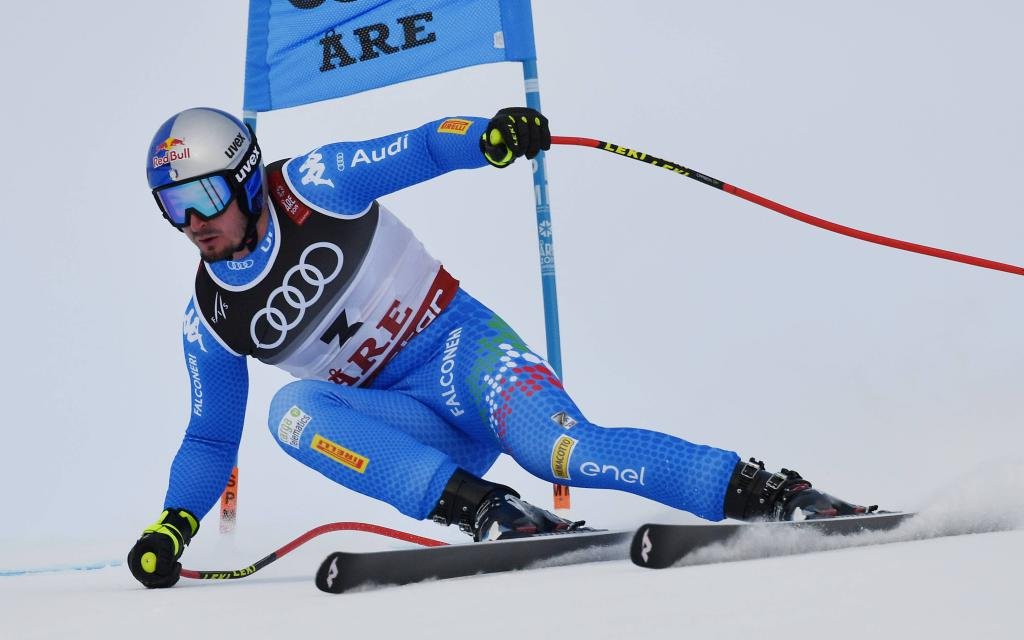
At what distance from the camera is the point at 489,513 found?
2.71m

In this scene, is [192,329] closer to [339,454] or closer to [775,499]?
[339,454]

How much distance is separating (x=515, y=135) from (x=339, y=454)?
92 centimetres

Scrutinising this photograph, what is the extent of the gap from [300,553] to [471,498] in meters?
1.29

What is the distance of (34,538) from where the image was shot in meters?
5.14

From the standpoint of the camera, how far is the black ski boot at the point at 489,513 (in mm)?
2660

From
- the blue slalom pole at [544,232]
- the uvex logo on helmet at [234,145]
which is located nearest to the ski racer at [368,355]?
the uvex logo on helmet at [234,145]

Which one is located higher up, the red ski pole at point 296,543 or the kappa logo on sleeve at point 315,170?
the kappa logo on sleeve at point 315,170

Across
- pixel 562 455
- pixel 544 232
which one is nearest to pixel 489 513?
pixel 562 455

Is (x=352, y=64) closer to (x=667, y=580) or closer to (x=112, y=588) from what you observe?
(x=112, y=588)

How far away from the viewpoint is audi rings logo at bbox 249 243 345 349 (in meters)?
3.16

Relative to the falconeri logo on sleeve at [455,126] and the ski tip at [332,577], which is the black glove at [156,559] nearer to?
the ski tip at [332,577]

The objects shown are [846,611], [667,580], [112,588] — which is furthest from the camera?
[112,588]

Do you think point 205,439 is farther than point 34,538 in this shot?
No

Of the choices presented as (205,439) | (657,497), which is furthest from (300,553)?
(657,497)
